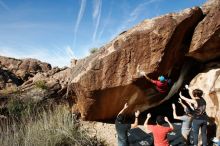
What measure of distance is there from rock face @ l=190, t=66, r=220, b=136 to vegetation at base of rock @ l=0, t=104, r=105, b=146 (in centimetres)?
341

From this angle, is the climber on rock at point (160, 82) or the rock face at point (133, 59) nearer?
the climber on rock at point (160, 82)

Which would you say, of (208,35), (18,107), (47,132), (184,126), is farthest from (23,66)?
(184,126)

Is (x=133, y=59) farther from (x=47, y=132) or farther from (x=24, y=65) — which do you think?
(x=24, y=65)

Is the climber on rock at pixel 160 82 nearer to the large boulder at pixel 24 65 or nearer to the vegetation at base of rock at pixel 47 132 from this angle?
the vegetation at base of rock at pixel 47 132

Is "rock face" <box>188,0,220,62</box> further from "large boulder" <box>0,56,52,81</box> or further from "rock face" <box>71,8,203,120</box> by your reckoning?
"large boulder" <box>0,56,52,81</box>

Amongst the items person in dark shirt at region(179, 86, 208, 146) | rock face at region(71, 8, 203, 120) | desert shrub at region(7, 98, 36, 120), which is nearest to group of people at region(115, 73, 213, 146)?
person in dark shirt at region(179, 86, 208, 146)

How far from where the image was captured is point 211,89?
1038 centimetres

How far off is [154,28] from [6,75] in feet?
38.5

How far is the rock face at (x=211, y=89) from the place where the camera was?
10070 mm

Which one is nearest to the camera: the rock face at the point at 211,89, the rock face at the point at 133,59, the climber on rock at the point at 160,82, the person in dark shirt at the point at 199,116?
the person in dark shirt at the point at 199,116

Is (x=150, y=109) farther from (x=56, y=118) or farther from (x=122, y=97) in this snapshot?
(x=56, y=118)

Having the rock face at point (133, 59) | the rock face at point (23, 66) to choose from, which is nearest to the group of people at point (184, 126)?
the rock face at point (133, 59)

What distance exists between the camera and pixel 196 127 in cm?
869

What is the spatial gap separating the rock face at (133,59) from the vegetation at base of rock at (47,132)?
1.19m
